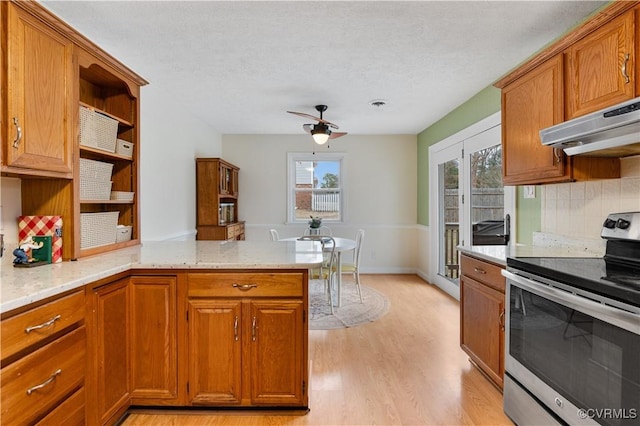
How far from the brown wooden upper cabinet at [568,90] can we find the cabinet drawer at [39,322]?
2.60 metres

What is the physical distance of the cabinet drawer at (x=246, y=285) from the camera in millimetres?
1980

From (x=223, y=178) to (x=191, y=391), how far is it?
343 centimetres

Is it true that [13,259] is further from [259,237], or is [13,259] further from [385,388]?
[259,237]

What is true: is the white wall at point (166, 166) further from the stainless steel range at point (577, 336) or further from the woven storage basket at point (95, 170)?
the stainless steel range at point (577, 336)

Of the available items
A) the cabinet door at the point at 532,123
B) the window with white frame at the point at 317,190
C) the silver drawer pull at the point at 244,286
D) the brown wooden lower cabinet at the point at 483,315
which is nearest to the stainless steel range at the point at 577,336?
the brown wooden lower cabinet at the point at 483,315

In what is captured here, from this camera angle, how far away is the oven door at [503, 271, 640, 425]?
1290 millimetres

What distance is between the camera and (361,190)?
6.05m

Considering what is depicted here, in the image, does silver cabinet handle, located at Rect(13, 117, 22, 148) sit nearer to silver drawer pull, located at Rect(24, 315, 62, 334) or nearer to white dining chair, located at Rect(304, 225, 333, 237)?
silver drawer pull, located at Rect(24, 315, 62, 334)

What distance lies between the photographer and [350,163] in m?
6.04

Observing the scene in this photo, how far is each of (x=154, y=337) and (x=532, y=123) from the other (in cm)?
263

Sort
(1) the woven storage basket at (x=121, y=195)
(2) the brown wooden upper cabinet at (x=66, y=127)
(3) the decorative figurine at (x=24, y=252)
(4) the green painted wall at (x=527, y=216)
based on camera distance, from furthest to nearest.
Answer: (4) the green painted wall at (x=527, y=216) → (1) the woven storage basket at (x=121, y=195) → (3) the decorative figurine at (x=24, y=252) → (2) the brown wooden upper cabinet at (x=66, y=127)

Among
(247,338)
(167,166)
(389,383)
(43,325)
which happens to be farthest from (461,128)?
(43,325)

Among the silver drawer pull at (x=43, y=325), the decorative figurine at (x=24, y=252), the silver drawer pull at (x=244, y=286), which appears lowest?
the silver drawer pull at (x=43, y=325)

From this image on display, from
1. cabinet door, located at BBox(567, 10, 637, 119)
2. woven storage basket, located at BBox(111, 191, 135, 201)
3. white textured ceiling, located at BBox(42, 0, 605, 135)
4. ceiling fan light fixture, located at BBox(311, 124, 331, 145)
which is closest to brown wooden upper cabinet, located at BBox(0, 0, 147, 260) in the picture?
woven storage basket, located at BBox(111, 191, 135, 201)
